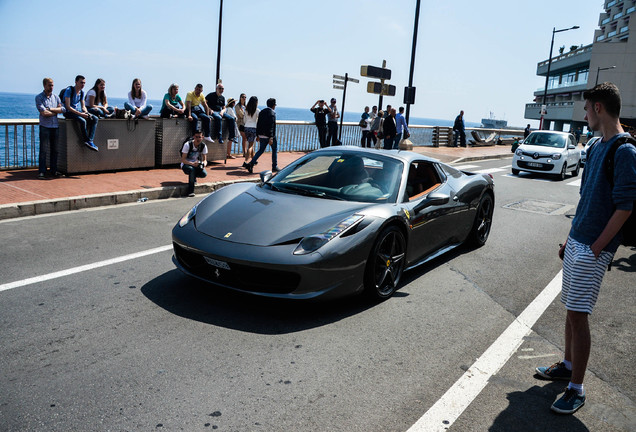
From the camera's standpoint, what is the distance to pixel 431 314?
507 cm

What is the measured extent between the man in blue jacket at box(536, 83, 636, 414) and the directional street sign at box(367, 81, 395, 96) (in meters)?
17.8

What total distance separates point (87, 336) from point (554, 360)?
11.3ft

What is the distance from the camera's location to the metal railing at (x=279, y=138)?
11.4 m

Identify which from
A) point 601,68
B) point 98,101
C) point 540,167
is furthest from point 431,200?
point 601,68

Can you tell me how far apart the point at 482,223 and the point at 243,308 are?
4112 mm

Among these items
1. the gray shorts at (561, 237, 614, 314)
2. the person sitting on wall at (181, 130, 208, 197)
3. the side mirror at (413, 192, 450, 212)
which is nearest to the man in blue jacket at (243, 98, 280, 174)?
the person sitting on wall at (181, 130, 208, 197)

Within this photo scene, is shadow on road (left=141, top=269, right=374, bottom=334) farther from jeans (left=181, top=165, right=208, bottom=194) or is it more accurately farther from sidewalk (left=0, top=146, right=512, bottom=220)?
jeans (left=181, top=165, right=208, bottom=194)

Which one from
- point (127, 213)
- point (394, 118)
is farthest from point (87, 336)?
point (394, 118)

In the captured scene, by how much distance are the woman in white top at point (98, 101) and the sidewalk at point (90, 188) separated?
1264mm

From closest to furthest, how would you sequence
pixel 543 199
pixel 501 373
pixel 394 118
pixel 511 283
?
pixel 501 373
pixel 511 283
pixel 543 199
pixel 394 118

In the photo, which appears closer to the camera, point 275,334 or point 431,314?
point 275,334

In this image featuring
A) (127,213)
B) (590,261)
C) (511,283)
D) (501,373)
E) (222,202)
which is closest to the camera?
(590,261)

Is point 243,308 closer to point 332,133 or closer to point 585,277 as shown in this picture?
point 585,277

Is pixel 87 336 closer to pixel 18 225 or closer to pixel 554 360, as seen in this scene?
pixel 554 360
